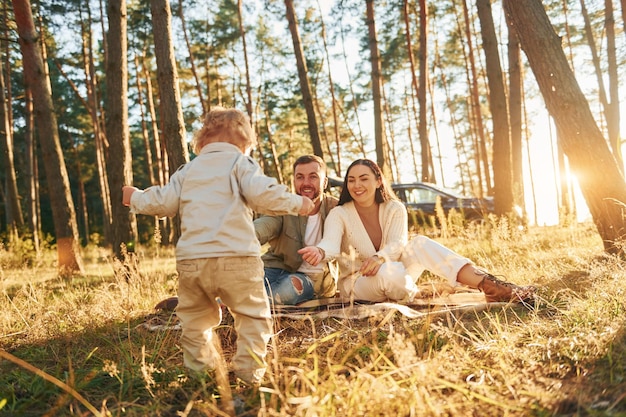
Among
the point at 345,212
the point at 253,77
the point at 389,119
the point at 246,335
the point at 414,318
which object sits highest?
the point at 253,77

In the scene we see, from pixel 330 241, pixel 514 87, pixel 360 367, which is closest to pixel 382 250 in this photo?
pixel 330 241

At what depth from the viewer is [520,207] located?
949 centimetres

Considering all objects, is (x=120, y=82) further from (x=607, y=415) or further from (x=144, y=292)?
(x=607, y=415)

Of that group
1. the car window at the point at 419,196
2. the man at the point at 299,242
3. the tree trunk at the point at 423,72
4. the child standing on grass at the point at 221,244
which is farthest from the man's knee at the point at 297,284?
the car window at the point at 419,196

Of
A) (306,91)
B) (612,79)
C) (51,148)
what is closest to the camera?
(51,148)

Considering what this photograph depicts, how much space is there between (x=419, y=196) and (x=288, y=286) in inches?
417

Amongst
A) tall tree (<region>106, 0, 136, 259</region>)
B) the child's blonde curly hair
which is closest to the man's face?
the child's blonde curly hair

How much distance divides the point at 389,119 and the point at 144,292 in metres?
25.3

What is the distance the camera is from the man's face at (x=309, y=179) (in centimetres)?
416

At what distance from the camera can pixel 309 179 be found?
4180 millimetres

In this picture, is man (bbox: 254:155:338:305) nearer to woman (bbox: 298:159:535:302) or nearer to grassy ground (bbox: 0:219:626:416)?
woman (bbox: 298:159:535:302)

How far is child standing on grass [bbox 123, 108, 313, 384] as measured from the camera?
8.08ft

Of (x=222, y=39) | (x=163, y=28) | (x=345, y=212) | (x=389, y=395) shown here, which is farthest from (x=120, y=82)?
(x=222, y=39)

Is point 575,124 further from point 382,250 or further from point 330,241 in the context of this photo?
point 330,241
